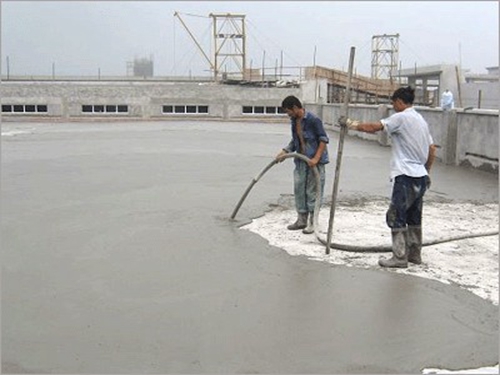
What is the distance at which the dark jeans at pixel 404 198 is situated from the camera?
548 cm

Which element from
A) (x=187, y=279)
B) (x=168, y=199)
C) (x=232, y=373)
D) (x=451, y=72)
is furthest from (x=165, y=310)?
(x=451, y=72)

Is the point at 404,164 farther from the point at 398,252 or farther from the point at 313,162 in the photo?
the point at 313,162

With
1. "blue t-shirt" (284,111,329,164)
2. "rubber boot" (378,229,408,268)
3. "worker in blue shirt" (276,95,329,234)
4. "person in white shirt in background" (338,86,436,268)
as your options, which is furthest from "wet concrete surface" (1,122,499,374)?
"blue t-shirt" (284,111,329,164)

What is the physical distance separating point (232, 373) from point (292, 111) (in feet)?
12.6

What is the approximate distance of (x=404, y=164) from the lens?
5484 mm

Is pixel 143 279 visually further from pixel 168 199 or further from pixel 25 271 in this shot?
pixel 168 199

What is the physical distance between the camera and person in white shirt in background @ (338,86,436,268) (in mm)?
5449

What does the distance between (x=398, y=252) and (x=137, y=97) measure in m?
28.2

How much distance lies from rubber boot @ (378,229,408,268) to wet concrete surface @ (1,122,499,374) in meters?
0.22

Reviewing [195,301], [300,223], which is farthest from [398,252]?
[195,301]

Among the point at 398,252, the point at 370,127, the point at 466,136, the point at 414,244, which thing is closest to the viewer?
the point at 370,127

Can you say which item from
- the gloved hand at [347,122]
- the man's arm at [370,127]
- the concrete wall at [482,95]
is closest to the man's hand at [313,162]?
the gloved hand at [347,122]

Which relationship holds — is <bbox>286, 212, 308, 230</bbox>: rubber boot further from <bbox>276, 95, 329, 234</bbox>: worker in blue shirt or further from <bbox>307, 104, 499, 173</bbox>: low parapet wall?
<bbox>307, 104, 499, 173</bbox>: low parapet wall

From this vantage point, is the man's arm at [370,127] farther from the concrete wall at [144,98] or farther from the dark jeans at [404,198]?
the concrete wall at [144,98]
